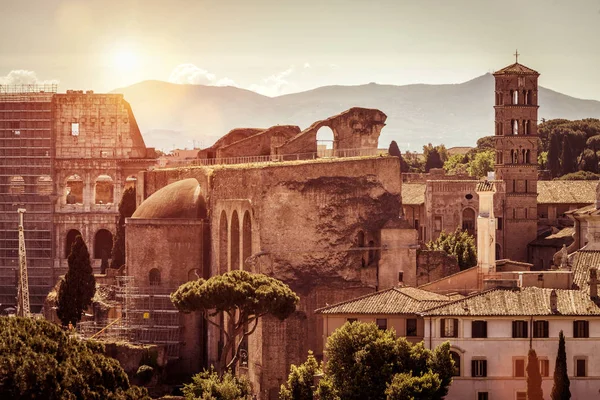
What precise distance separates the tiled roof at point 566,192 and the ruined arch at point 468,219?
4.84 m

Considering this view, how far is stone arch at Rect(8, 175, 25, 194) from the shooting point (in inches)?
3851

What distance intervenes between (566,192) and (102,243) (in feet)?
99.5

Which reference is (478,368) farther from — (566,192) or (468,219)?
(566,192)

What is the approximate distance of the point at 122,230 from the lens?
8575cm

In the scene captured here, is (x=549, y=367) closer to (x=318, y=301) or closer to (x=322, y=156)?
(x=318, y=301)

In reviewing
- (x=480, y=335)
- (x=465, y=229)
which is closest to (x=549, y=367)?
(x=480, y=335)

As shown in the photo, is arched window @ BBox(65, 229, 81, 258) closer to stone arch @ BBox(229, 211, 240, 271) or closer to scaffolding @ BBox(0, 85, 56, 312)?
scaffolding @ BBox(0, 85, 56, 312)

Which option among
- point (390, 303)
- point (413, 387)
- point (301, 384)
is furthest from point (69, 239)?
point (413, 387)

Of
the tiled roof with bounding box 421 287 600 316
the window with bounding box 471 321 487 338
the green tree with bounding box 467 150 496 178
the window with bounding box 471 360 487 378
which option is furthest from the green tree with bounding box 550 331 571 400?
→ the green tree with bounding box 467 150 496 178

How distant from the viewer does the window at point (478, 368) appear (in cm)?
4812

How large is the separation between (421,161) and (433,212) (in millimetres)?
66362

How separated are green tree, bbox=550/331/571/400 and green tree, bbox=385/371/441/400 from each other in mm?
3665

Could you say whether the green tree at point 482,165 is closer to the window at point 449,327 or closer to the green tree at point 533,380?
the window at point 449,327

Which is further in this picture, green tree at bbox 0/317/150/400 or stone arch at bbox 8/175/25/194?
stone arch at bbox 8/175/25/194
